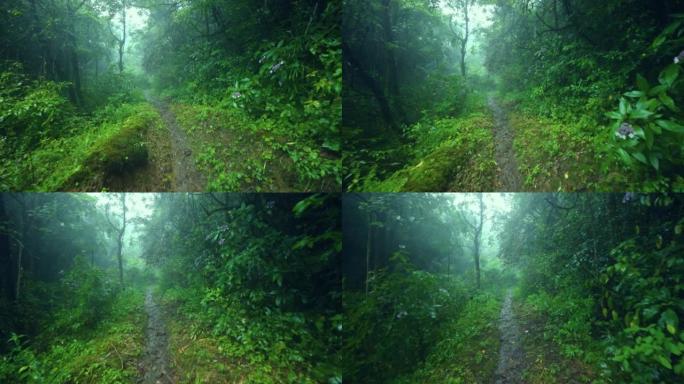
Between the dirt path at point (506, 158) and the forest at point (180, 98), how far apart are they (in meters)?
0.74

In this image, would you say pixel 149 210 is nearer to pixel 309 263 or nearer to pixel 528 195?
pixel 309 263

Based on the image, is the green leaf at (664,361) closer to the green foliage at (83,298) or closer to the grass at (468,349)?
the grass at (468,349)

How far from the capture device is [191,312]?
2.31m

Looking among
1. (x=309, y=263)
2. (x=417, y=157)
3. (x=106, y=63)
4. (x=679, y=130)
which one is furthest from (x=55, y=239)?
(x=679, y=130)

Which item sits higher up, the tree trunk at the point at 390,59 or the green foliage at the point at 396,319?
the tree trunk at the point at 390,59

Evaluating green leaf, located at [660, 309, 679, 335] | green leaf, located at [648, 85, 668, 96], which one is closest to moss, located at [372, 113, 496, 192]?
green leaf, located at [648, 85, 668, 96]

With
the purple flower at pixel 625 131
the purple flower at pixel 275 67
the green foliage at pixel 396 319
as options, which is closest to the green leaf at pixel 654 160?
the purple flower at pixel 625 131

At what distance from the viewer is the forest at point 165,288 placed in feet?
7.34

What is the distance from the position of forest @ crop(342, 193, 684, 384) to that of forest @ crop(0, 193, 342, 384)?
0.72 ft

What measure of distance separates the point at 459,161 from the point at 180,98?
4.55 feet

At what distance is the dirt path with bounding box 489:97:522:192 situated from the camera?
1863mm

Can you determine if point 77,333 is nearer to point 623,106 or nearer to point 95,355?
point 95,355

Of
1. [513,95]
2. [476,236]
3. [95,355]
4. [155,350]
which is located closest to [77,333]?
[95,355]

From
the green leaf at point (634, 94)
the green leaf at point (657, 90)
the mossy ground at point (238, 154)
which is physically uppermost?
the green leaf at point (657, 90)
